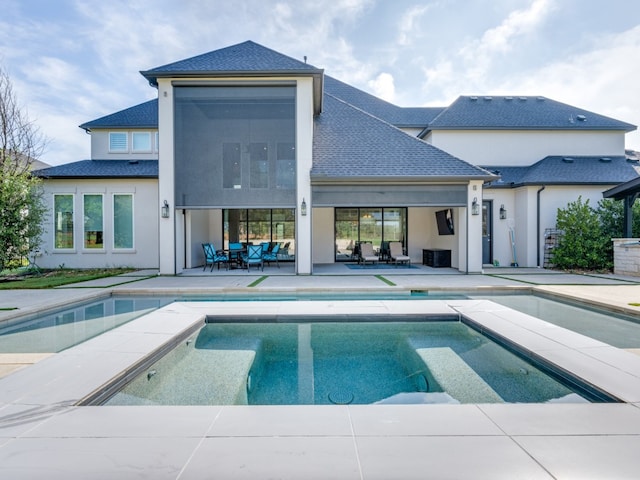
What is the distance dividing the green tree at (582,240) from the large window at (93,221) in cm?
1743

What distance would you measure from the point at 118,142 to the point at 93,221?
474 cm

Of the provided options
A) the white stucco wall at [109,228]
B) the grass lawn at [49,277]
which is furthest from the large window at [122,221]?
the grass lawn at [49,277]

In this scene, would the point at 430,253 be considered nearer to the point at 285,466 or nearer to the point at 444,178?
the point at 444,178

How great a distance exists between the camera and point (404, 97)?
20453 millimetres

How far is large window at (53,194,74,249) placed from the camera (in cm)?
1273

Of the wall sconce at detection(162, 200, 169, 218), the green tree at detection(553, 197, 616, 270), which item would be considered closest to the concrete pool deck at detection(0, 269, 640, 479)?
the wall sconce at detection(162, 200, 169, 218)

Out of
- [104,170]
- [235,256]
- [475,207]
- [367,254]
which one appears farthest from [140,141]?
[475,207]

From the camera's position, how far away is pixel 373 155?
38.7 feet

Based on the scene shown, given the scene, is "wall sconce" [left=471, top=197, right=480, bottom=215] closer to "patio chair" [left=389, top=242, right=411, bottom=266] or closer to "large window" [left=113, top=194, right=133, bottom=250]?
"patio chair" [left=389, top=242, right=411, bottom=266]

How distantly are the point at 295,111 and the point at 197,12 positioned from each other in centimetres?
527

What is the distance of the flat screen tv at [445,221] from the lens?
40.5 ft

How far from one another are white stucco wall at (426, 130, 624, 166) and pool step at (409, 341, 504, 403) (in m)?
13.1

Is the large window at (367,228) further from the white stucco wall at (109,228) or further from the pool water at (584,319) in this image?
the pool water at (584,319)

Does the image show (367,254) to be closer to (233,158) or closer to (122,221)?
(233,158)
